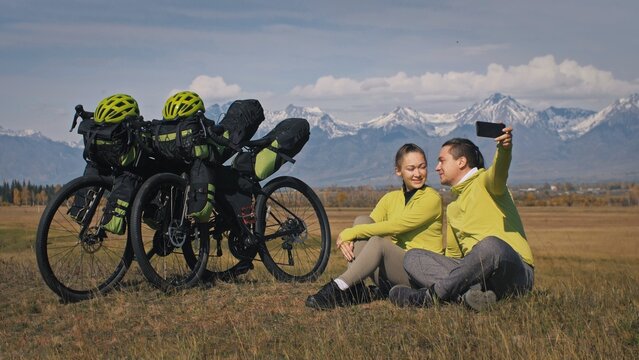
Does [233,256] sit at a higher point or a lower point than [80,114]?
lower

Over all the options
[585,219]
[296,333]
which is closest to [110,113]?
[296,333]

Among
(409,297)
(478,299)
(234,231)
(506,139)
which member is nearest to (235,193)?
(234,231)

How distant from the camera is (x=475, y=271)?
260 inches

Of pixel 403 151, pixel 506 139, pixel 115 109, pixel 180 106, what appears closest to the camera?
pixel 506 139

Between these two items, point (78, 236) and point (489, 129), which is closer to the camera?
point (489, 129)

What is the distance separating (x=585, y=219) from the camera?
128000 millimetres

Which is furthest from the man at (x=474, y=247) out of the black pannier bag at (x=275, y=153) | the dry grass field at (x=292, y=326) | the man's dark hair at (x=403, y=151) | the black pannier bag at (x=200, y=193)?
the black pannier bag at (x=275, y=153)

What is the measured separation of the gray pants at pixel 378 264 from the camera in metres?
7.31

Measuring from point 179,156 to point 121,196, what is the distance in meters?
0.73

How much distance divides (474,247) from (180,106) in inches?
142

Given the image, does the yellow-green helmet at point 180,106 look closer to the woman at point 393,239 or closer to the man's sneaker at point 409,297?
the woman at point 393,239

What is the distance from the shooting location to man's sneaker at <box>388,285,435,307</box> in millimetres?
6973

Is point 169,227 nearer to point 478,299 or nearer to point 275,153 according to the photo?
point 275,153

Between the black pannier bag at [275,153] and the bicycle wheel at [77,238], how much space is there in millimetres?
1638
